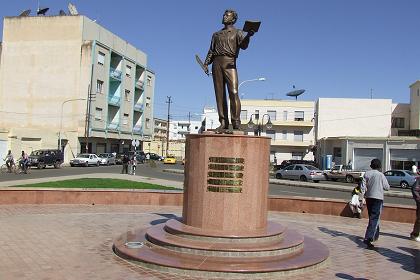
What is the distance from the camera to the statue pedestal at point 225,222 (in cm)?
769

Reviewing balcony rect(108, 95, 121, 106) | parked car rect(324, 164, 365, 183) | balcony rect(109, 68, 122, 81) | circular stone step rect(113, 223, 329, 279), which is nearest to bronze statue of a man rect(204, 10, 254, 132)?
circular stone step rect(113, 223, 329, 279)

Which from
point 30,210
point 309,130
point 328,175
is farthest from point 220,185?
point 309,130

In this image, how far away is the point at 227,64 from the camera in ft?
31.5

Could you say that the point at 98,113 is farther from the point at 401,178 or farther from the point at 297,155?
the point at 401,178

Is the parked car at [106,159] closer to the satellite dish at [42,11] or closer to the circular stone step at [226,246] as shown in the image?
the satellite dish at [42,11]

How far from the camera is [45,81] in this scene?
56.3m

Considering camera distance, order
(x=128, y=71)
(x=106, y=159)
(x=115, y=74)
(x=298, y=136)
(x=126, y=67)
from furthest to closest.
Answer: (x=298, y=136)
(x=128, y=71)
(x=126, y=67)
(x=115, y=74)
(x=106, y=159)

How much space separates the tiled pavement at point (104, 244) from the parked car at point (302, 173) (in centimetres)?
2133

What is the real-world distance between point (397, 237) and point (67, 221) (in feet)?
25.0

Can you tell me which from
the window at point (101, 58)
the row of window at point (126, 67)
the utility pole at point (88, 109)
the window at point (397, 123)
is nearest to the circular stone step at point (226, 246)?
the utility pole at point (88, 109)

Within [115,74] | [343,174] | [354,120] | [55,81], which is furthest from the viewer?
[115,74]

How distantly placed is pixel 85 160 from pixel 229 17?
41.5m

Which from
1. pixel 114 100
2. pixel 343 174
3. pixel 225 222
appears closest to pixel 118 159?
pixel 114 100

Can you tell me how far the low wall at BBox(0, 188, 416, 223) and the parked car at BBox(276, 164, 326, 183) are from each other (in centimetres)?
2057
